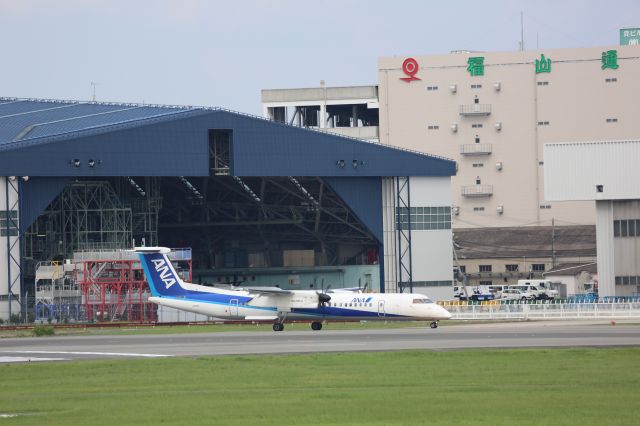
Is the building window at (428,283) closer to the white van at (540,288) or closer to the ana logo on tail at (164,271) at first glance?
the white van at (540,288)

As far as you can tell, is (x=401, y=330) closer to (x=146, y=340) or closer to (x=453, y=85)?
(x=146, y=340)

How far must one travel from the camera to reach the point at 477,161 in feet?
496

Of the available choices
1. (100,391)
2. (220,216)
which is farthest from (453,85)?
(100,391)

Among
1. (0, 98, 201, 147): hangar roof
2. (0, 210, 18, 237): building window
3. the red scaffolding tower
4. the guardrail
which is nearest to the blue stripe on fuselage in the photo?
the guardrail

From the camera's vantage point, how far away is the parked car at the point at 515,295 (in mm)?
109875

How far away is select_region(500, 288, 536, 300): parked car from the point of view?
109875mm

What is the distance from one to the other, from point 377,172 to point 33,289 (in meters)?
28.3

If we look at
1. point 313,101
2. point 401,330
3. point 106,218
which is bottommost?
point 401,330

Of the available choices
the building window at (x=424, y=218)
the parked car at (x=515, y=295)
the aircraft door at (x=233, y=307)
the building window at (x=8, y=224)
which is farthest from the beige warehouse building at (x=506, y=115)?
the aircraft door at (x=233, y=307)

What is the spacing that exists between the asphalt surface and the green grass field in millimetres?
3851

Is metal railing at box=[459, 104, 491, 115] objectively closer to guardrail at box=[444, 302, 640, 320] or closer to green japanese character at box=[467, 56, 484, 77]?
green japanese character at box=[467, 56, 484, 77]

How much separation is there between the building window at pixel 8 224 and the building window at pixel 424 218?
30.1 m

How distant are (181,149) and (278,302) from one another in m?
23.8

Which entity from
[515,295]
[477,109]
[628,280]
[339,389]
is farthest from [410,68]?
[339,389]
